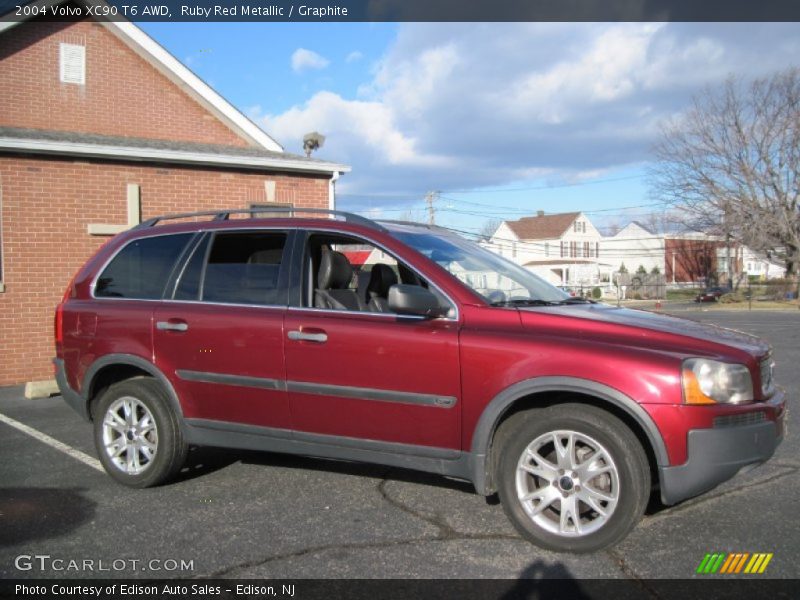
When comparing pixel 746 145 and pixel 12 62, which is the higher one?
pixel 746 145

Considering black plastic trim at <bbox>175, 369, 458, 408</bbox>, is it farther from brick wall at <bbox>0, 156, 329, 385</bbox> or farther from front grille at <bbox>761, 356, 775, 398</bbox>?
brick wall at <bbox>0, 156, 329, 385</bbox>

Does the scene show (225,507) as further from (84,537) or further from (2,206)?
(2,206)

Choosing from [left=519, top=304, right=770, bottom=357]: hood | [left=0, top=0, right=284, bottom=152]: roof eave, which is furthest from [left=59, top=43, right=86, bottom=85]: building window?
[left=519, top=304, right=770, bottom=357]: hood

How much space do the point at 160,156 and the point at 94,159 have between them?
0.95 meters

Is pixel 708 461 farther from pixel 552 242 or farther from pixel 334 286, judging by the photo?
pixel 552 242

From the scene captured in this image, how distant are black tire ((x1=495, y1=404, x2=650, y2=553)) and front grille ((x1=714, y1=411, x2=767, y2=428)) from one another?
411mm

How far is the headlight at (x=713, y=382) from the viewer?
341 centimetres

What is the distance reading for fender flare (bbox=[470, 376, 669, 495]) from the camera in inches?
136

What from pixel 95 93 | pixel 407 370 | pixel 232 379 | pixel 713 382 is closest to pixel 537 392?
pixel 407 370

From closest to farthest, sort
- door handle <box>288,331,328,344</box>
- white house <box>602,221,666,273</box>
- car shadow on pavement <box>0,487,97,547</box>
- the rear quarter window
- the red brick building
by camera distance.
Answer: car shadow on pavement <box>0,487,97,547</box>, door handle <box>288,331,328,344</box>, the rear quarter window, the red brick building, white house <box>602,221,666,273</box>

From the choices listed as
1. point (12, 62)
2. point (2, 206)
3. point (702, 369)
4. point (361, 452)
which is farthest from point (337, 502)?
point (12, 62)

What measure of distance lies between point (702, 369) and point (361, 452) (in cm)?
196

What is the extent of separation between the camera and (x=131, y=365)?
4.95 meters

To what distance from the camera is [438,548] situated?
375cm
